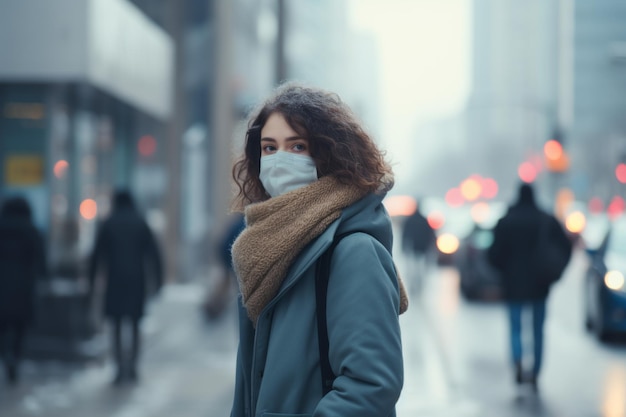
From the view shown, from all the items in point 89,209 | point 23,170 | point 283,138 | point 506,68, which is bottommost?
point 89,209

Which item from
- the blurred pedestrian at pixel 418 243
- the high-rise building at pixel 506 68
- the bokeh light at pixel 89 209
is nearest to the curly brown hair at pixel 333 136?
the bokeh light at pixel 89 209

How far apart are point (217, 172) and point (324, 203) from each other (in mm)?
17771

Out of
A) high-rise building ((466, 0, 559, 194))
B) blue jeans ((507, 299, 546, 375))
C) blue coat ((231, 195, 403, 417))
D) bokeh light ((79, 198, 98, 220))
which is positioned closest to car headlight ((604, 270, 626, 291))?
blue jeans ((507, 299, 546, 375))

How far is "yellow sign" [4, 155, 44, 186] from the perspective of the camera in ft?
39.3

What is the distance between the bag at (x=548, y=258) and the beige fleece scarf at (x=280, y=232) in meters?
6.76

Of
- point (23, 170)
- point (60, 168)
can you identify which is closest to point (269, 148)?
point (23, 170)

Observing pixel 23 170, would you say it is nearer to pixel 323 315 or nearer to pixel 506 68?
pixel 323 315

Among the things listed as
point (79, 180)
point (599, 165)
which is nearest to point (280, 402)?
point (79, 180)

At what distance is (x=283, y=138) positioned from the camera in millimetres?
2604

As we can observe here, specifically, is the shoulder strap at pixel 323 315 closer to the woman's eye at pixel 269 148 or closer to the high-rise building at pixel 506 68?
the woman's eye at pixel 269 148

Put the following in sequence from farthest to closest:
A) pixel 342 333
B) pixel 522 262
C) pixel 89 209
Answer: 1. pixel 89 209
2. pixel 522 262
3. pixel 342 333

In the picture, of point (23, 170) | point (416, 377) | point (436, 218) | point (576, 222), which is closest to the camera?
point (416, 377)

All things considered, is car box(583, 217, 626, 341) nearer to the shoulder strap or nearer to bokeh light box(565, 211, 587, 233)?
the shoulder strap

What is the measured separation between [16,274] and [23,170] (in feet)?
10.7
